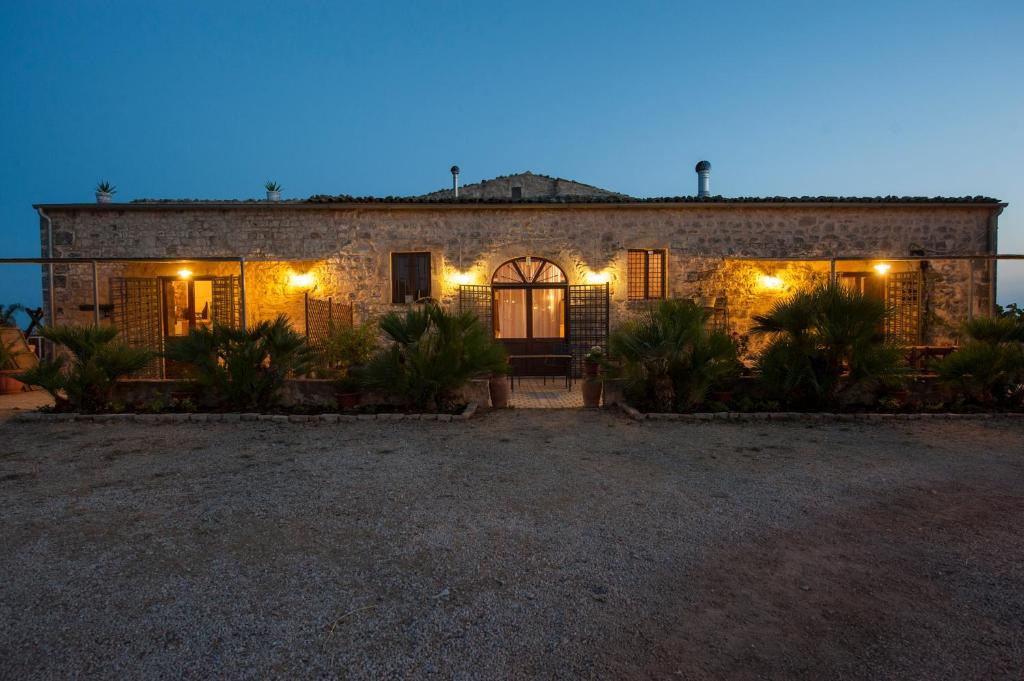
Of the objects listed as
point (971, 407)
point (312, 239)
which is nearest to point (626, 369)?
point (971, 407)

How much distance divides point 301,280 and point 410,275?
2.23 metres

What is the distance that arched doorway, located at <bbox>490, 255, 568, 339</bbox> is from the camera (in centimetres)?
1238

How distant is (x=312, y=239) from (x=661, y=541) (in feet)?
34.3

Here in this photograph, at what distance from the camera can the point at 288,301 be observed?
11969mm

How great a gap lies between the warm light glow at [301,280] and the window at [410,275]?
1.68m

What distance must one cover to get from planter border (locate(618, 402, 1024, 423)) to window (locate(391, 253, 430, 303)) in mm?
6196

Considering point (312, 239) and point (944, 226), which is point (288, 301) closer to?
point (312, 239)

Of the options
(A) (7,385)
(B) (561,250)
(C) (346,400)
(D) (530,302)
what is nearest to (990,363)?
(B) (561,250)

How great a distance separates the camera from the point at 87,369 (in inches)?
299

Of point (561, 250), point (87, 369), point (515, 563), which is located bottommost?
point (515, 563)

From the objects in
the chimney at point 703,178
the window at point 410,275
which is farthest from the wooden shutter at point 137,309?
the chimney at point 703,178

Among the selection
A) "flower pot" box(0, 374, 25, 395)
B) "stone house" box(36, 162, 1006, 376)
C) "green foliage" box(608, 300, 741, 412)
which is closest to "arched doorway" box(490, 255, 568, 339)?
"stone house" box(36, 162, 1006, 376)

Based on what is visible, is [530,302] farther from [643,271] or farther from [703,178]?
[703,178]

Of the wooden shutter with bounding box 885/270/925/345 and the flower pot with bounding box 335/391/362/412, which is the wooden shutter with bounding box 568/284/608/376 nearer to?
the flower pot with bounding box 335/391/362/412
